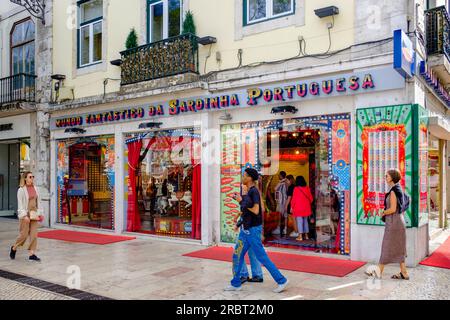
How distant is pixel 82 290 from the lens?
6312mm

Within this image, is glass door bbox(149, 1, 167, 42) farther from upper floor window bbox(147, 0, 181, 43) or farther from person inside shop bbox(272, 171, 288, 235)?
person inside shop bbox(272, 171, 288, 235)

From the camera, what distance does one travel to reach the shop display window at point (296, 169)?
825 centimetres

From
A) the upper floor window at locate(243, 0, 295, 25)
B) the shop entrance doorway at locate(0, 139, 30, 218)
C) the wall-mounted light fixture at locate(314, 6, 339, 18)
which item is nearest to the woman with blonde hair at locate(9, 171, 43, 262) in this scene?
the upper floor window at locate(243, 0, 295, 25)

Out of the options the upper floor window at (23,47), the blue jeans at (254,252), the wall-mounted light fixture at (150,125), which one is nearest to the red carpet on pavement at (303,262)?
the blue jeans at (254,252)

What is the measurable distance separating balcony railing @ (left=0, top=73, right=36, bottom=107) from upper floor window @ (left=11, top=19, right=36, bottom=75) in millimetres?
371

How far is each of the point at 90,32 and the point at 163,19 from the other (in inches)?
122

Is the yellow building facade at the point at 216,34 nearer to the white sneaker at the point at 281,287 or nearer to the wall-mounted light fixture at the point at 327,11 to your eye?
the wall-mounted light fixture at the point at 327,11

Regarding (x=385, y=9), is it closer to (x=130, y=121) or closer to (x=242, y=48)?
(x=242, y=48)

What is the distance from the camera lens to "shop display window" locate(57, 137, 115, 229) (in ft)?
41.3

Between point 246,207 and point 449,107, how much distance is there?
7.77 m

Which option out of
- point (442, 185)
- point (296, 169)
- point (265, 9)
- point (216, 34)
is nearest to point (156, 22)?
point (216, 34)

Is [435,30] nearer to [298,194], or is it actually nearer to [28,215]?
[298,194]
